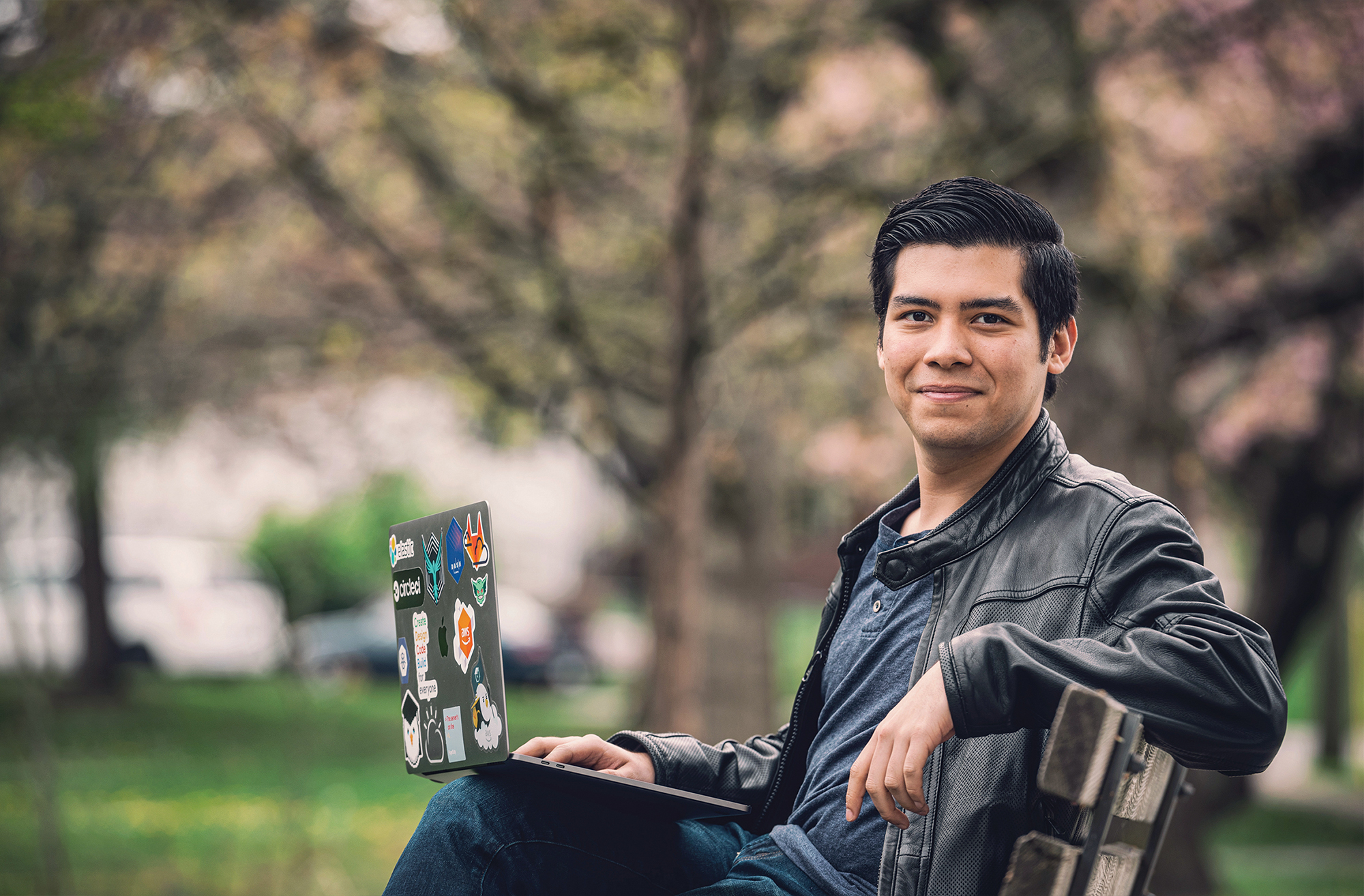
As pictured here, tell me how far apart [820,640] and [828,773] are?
0.96ft

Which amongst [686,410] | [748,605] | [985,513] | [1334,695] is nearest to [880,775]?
[985,513]

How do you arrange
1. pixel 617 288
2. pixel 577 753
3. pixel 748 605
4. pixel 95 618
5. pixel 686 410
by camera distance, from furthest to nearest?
pixel 95 618 < pixel 748 605 < pixel 617 288 < pixel 686 410 < pixel 577 753

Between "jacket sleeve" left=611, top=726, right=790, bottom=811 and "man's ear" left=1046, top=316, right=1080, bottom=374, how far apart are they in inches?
31.9

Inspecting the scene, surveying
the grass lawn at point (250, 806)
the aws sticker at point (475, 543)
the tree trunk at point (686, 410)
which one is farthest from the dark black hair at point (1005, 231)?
the grass lawn at point (250, 806)

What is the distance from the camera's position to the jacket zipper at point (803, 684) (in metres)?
2.49

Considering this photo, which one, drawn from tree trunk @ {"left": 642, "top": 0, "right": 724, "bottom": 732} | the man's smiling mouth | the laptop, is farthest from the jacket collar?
tree trunk @ {"left": 642, "top": 0, "right": 724, "bottom": 732}

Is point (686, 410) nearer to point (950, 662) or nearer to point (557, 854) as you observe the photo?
point (557, 854)

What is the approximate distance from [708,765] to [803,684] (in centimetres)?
26

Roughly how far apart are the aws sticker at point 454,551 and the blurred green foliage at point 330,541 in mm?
3832

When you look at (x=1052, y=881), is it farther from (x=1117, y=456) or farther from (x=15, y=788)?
(x=15, y=788)

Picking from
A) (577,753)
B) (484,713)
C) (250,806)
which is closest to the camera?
(484,713)

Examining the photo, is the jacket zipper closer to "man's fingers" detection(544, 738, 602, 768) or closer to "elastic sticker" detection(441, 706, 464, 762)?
"man's fingers" detection(544, 738, 602, 768)

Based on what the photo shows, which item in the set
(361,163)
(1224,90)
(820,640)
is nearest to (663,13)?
(361,163)

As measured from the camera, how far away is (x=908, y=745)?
183 cm
